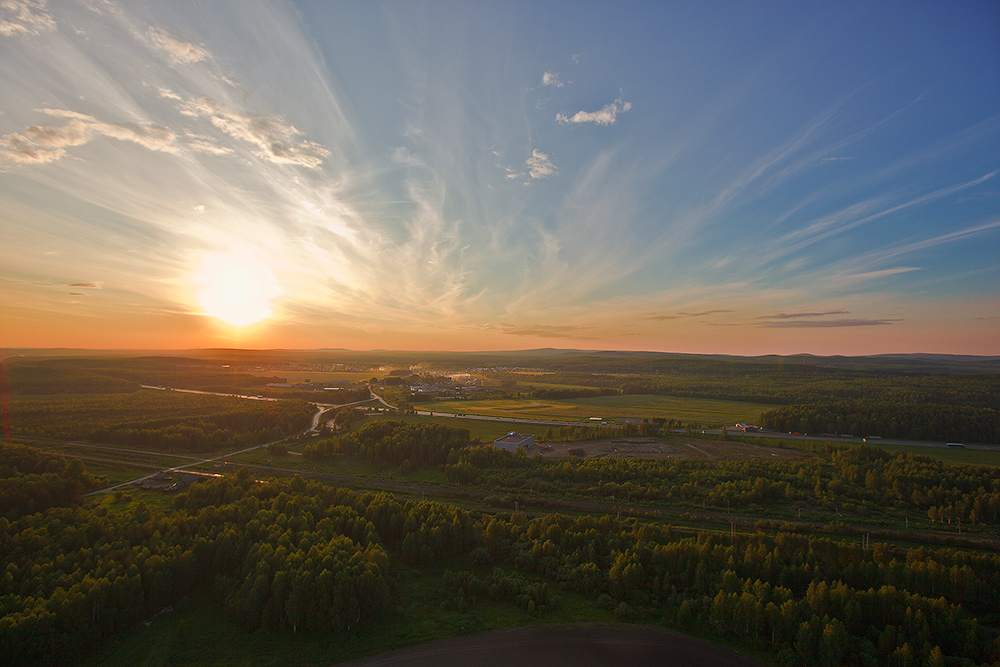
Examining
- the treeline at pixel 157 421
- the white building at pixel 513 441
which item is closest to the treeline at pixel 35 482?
the treeline at pixel 157 421

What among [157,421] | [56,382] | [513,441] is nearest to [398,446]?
[513,441]

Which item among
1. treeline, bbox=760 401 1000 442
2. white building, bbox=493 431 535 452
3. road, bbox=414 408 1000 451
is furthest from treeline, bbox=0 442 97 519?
treeline, bbox=760 401 1000 442

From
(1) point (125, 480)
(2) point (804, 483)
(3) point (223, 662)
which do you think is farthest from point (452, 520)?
(1) point (125, 480)

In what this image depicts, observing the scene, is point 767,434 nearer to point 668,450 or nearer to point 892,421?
point 892,421

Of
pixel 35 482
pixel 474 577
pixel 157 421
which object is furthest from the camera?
pixel 157 421

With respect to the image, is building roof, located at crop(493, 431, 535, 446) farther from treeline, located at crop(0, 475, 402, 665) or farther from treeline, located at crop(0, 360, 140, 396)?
treeline, located at crop(0, 360, 140, 396)

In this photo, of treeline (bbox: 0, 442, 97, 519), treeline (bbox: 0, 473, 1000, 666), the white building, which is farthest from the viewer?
the white building
